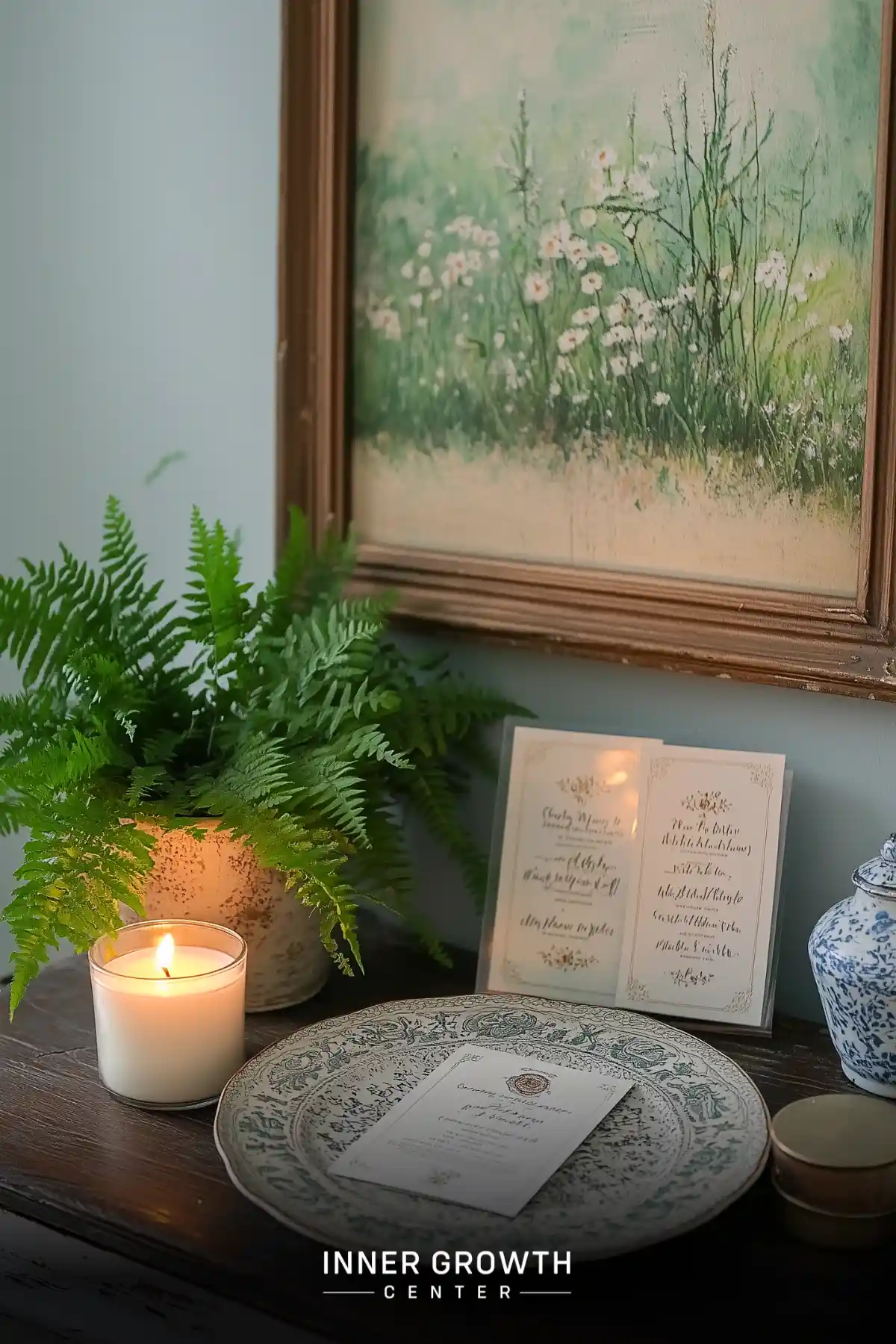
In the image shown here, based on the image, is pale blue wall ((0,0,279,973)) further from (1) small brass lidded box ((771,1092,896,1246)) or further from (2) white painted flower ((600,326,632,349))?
(1) small brass lidded box ((771,1092,896,1246))

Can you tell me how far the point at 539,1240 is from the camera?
0.80 metres

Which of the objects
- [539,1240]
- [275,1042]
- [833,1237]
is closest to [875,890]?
[833,1237]

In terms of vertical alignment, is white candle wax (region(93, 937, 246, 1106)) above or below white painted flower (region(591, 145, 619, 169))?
below

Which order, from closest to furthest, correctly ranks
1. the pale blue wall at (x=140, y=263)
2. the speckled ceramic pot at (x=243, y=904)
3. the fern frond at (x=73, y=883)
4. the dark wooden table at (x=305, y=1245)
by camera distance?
the dark wooden table at (x=305, y=1245) < the fern frond at (x=73, y=883) < the speckled ceramic pot at (x=243, y=904) < the pale blue wall at (x=140, y=263)

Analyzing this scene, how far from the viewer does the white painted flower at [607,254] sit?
1.11m

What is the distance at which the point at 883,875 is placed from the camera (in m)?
0.97

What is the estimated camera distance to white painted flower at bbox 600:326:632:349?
1.11 metres

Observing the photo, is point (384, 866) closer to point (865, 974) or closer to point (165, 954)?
point (165, 954)

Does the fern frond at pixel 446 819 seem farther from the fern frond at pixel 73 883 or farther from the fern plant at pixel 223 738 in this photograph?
the fern frond at pixel 73 883

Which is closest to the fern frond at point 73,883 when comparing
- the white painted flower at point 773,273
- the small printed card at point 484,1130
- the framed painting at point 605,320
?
the small printed card at point 484,1130

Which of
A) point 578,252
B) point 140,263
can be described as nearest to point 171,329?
point 140,263

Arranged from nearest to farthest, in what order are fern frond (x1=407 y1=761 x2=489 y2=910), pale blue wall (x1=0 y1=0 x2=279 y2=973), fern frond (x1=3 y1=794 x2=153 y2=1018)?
fern frond (x1=3 y1=794 x2=153 y2=1018) → fern frond (x1=407 y1=761 x2=489 y2=910) → pale blue wall (x1=0 y1=0 x2=279 y2=973)

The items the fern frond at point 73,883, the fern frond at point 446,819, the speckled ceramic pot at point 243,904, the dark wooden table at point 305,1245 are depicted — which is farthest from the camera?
the fern frond at point 446,819

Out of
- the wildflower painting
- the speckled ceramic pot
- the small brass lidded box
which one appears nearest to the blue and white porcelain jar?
the small brass lidded box
